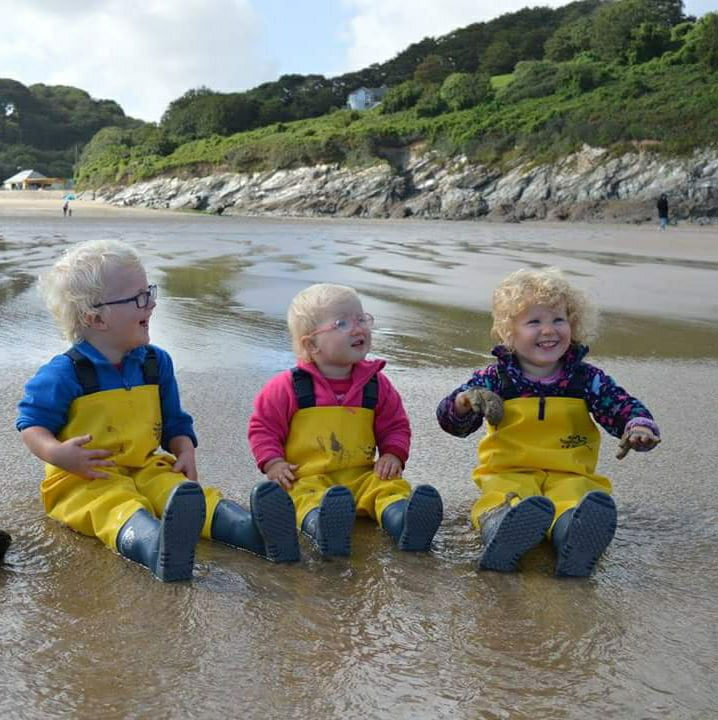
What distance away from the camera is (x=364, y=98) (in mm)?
84000

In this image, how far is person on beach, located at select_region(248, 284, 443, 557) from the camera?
115 inches

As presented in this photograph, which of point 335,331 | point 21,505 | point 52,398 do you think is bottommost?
point 21,505

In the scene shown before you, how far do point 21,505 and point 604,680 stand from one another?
198cm

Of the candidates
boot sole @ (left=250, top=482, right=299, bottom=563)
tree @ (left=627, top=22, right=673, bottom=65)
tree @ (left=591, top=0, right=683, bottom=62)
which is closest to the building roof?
tree @ (left=591, top=0, right=683, bottom=62)

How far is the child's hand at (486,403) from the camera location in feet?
9.34

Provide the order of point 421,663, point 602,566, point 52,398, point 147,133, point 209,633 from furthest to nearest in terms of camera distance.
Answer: point 147,133 → point 52,398 → point 602,566 → point 209,633 → point 421,663

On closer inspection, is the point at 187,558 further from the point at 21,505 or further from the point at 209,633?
the point at 21,505

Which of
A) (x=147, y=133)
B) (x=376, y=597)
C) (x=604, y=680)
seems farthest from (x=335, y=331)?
(x=147, y=133)

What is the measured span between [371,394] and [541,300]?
2.15 ft

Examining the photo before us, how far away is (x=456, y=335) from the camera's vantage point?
254 inches

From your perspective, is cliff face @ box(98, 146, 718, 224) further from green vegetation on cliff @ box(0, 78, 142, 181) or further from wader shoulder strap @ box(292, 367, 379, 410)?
green vegetation on cliff @ box(0, 78, 142, 181)

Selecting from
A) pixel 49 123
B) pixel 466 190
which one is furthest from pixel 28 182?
pixel 466 190

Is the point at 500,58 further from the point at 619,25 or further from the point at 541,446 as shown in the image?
the point at 541,446

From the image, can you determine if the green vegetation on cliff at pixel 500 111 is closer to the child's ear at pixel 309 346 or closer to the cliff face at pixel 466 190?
the cliff face at pixel 466 190
